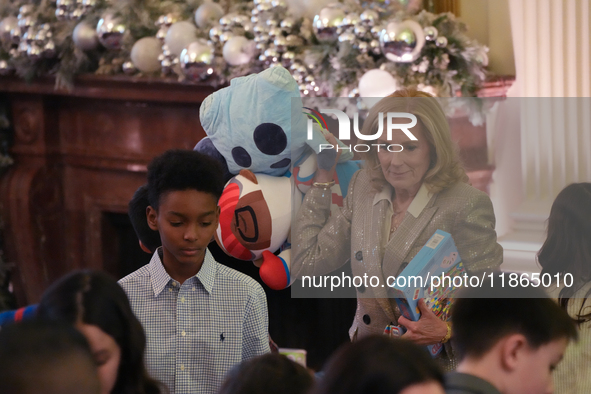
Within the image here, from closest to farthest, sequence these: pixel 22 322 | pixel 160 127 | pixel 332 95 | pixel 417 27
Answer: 1. pixel 22 322
2. pixel 417 27
3. pixel 332 95
4. pixel 160 127

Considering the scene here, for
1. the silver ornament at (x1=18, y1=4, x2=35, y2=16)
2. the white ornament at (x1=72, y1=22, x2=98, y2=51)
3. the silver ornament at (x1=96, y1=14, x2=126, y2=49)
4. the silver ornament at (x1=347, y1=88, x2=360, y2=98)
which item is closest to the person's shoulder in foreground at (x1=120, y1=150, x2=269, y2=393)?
the silver ornament at (x1=347, y1=88, x2=360, y2=98)

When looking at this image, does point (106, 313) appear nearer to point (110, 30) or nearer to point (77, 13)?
point (110, 30)

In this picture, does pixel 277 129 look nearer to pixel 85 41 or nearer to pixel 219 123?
pixel 219 123

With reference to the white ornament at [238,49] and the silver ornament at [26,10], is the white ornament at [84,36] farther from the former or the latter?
the white ornament at [238,49]

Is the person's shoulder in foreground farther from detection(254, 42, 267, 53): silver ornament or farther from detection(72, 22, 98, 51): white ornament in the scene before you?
detection(72, 22, 98, 51): white ornament

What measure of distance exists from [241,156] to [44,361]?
3.62ft

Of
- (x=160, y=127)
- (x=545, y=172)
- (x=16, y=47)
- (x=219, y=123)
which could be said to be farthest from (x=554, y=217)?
(x=16, y=47)

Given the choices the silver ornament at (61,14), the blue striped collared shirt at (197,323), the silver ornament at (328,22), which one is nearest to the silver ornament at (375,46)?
the silver ornament at (328,22)

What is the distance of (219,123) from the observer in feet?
5.95

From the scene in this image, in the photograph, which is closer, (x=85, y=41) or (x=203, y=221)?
(x=203, y=221)

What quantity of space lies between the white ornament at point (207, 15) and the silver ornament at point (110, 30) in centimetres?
31

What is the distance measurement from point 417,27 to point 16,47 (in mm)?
1679

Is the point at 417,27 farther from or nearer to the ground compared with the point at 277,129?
farther from the ground

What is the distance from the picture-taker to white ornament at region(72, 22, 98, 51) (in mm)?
2488
